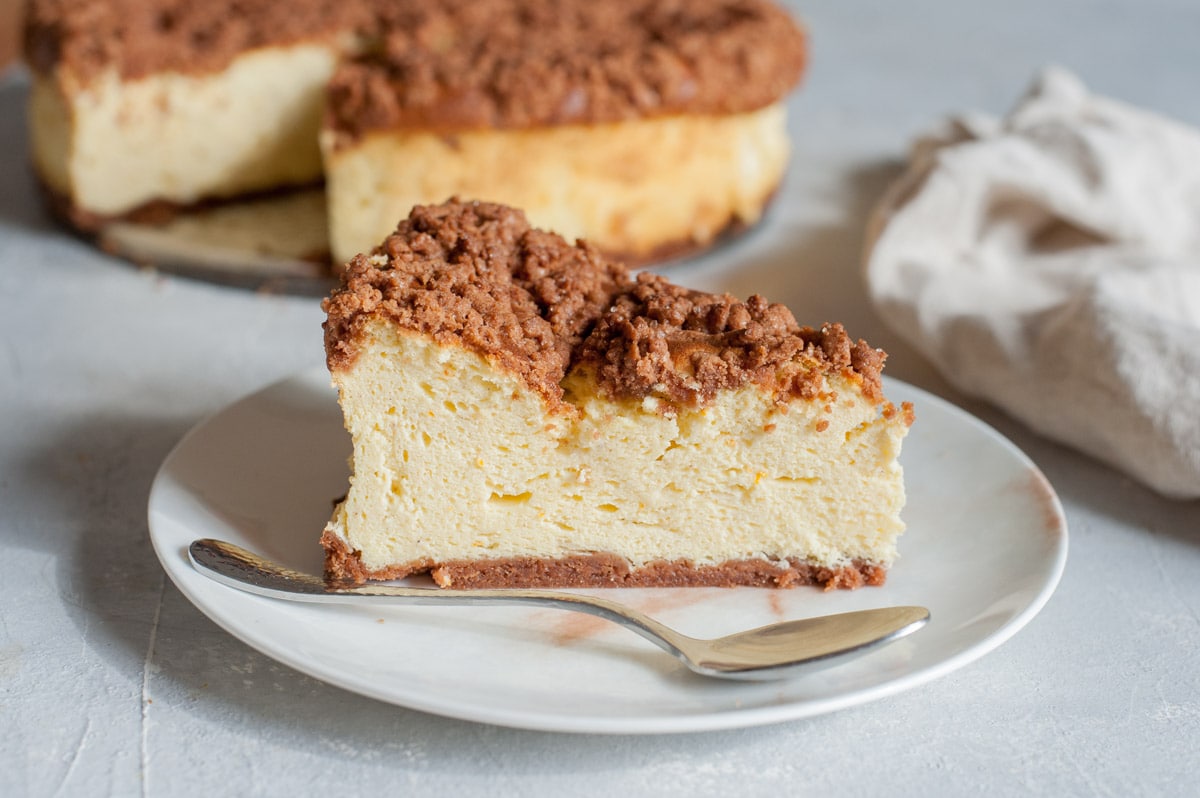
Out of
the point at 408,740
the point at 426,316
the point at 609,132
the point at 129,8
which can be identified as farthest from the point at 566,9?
the point at 408,740

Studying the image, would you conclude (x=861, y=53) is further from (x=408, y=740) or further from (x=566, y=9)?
(x=408, y=740)

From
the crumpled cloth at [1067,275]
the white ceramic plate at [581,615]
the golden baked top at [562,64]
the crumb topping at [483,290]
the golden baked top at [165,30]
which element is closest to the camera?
the white ceramic plate at [581,615]

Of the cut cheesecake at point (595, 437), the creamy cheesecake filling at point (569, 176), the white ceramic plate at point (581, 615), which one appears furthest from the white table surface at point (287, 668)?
the cut cheesecake at point (595, 437)

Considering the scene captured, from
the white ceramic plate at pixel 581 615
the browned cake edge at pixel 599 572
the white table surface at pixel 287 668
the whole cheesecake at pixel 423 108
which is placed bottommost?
the white table surface at pixel 287 668

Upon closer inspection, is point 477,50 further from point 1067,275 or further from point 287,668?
point 287,668

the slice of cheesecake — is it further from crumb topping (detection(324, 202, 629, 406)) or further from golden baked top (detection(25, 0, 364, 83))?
crumb topping (detection(324, 202, 629, 406))

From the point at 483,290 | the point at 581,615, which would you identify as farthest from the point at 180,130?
the point at 581,615

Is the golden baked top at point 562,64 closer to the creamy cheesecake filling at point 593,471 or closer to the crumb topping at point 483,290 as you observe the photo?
the crumb topping at point 483,290
